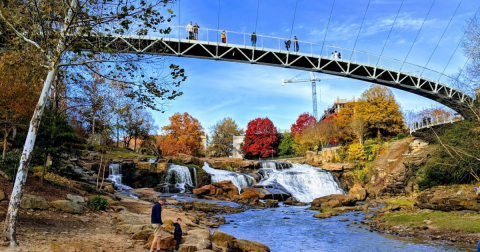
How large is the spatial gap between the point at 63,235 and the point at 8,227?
7.54 feet

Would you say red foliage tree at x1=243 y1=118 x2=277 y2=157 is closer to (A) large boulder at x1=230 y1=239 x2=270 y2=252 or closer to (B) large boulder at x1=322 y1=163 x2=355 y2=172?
(B) large boulder at x1=322 y1=163 x2=355 y2=172

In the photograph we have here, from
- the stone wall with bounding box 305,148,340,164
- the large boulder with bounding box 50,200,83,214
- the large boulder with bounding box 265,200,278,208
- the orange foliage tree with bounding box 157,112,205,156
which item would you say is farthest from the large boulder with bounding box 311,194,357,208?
the orange foliage tree with bounding box 157,112,205,156

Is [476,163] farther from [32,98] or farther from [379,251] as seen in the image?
[32,98]

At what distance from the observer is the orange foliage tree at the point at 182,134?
57000mm

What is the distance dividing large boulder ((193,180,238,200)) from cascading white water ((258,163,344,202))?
574 cm

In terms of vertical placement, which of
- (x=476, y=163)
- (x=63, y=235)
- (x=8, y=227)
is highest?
(x=476, y=163)

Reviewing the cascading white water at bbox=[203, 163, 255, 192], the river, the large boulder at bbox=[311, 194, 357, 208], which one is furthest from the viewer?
the cascading white water at bbox=[203, 163, 255, 192]

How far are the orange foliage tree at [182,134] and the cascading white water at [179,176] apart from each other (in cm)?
2234

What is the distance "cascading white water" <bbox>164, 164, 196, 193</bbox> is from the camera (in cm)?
3353

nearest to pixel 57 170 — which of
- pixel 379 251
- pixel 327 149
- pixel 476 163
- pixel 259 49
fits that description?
pixel 379 251

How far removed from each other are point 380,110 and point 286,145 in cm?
2499

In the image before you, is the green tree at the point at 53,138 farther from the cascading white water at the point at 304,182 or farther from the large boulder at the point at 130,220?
the cascading white water at the point at 304,182

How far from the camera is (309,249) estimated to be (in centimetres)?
1343

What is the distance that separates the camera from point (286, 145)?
71.6m
